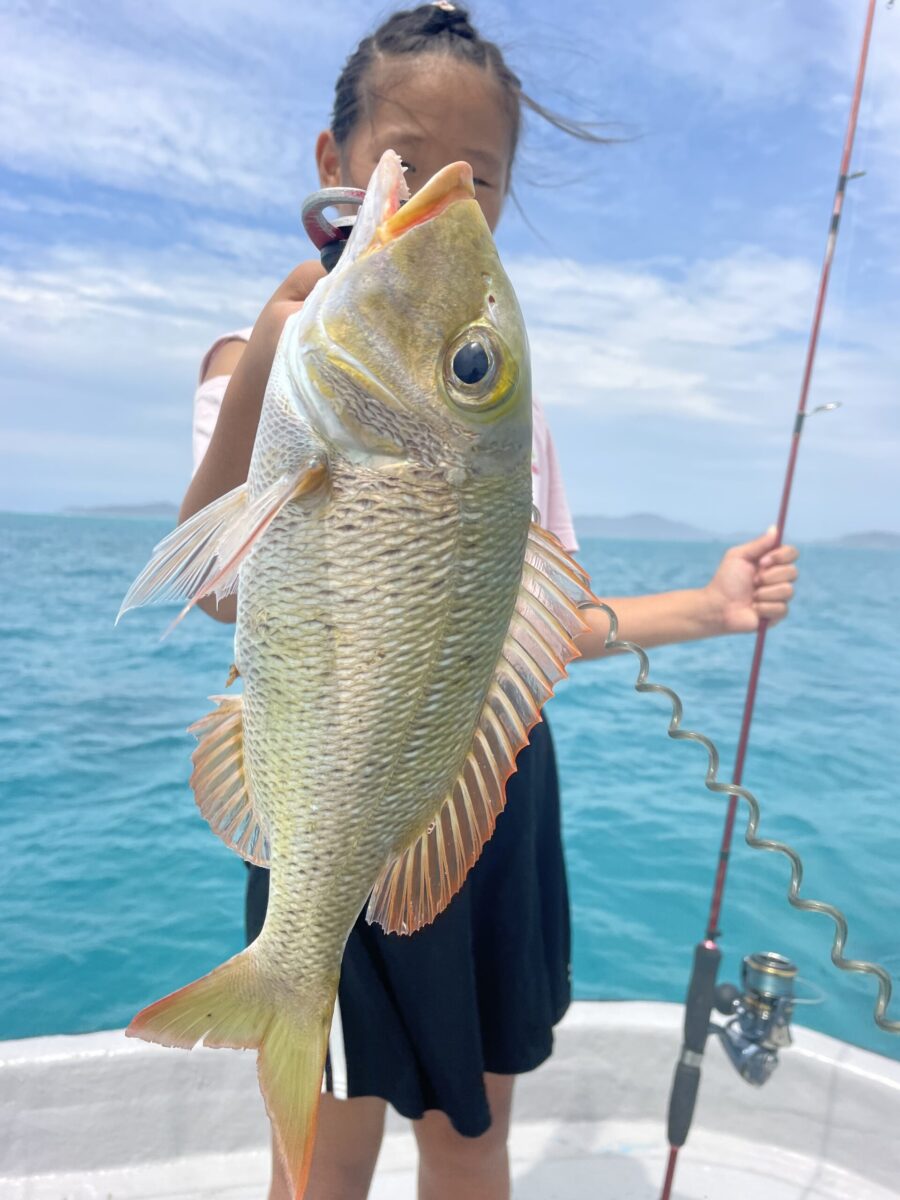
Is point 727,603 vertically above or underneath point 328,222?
underneath

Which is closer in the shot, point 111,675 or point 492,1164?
point 492,1164

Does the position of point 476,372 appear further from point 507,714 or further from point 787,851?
point 787,851

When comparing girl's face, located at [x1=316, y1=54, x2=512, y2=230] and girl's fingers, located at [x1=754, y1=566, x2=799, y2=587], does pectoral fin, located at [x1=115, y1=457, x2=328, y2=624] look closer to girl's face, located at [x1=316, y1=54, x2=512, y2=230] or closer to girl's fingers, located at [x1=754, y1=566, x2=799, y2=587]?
girl's face, located at [x1=316, y1=54, x2=512, y2=230]

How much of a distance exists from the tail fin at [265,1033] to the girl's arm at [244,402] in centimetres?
48

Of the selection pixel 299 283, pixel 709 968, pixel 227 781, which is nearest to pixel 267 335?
pixel 299 283

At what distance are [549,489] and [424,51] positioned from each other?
881mm

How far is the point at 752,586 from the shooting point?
6.30 feet

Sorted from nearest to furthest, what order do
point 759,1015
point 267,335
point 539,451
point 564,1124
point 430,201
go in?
point 430,201 → point 267,335 → point 539,451 → point 759,1015 → point 564,1124

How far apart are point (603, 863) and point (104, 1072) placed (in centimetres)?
485

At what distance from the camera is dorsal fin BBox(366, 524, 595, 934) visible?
909mm

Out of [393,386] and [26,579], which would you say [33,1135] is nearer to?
[393,386]

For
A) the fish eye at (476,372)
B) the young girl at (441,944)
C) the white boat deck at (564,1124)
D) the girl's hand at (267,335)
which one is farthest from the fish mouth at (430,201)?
the white boat deck at (564,1124)

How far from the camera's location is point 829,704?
11758 millimetres

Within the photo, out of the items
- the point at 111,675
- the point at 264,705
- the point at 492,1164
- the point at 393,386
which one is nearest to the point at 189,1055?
the point at 492,1164
